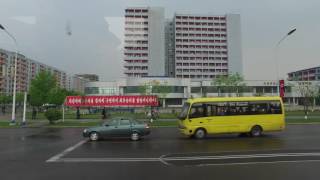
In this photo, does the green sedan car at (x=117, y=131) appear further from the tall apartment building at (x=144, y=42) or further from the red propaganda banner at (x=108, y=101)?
the tall apartment building at (x=144, y=42)

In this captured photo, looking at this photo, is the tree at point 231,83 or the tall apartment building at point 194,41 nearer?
the tree at point 231,83

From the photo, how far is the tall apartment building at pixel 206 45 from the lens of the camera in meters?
156

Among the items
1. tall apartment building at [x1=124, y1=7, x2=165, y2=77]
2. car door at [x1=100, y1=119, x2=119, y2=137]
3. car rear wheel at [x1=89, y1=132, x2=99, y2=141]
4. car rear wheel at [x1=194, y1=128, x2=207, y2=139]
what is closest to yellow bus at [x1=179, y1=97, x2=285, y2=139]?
car rear wheel at [x1=194, y1=128, x2=207, y2=139]

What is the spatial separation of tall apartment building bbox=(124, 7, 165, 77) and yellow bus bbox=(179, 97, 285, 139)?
12475 cm

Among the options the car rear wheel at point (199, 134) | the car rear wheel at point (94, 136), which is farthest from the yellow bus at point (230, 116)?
the car rear wheel at point (94, 136)

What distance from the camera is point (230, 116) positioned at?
2156 cm

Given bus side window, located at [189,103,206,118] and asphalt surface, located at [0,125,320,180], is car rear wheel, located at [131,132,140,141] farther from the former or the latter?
asphalt surface, located at [0,125,320,180]

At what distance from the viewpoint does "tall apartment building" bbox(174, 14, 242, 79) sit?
156 m

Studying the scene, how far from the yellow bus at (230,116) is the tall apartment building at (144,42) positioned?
4912 inches

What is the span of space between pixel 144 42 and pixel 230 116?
129 meters

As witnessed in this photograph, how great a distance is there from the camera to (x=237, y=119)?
21.6 meters

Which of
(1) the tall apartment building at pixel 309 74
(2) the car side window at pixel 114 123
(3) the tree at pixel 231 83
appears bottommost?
(2) the car side window at pixel 114 123

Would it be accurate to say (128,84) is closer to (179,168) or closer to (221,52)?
(221,52)

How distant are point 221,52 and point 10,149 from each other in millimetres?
148053
